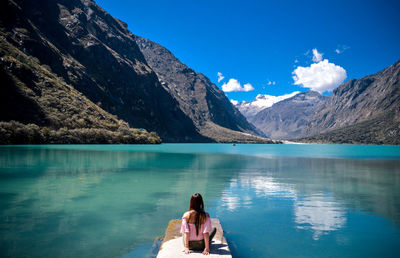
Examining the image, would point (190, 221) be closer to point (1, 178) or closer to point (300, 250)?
point (300, 250)

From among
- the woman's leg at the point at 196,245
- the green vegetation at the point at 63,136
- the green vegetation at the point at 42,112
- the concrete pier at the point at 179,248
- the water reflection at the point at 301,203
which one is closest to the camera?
the concrete pier at the point at 179,248

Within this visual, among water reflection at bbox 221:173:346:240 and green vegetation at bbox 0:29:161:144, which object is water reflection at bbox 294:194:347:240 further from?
green vegetation at bbox 0:29:161:144

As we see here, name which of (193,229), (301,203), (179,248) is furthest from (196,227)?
(301,203)

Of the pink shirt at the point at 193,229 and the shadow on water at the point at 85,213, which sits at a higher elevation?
the pink shirt at the point at 193,229

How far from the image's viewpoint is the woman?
9836mm

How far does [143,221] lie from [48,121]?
144 metres

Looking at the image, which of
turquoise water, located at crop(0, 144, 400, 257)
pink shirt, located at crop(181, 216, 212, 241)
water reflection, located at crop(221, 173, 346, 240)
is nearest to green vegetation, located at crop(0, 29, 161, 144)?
turquoise water, located at crop(0, 144, 400, 257)

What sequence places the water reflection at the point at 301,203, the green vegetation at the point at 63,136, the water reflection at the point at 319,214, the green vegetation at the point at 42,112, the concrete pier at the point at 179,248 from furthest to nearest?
the green vegetation at the point at 42,112
the green vegetation at the point at 63,136
the water reflection at the point at 301,203
the water reflection at the point at 319,214
the concrete pier at the point at 179,248

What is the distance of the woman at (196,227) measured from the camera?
984 centimetres

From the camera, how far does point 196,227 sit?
9.95 m

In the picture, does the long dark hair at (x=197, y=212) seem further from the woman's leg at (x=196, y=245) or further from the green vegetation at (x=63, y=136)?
the green vegetation at (x=63, y=136)

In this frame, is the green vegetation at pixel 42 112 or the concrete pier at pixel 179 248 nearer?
the concrete pier at pixel 179 248

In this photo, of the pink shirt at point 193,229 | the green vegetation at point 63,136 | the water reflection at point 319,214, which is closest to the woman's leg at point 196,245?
the pink shirt at point 193,229

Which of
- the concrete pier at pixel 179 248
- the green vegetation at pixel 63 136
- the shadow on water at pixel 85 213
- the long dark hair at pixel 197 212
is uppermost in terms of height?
the green vegetation at pixel 63 136
